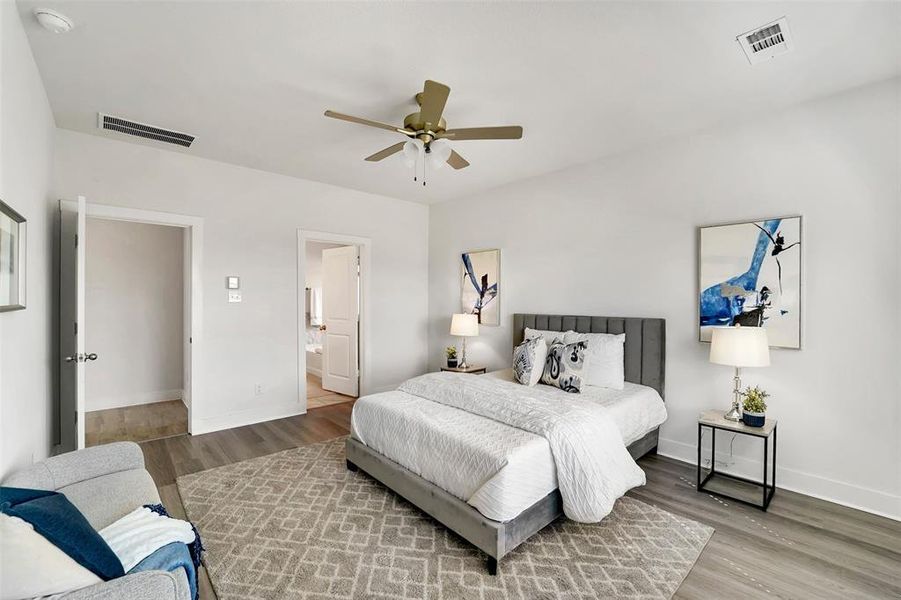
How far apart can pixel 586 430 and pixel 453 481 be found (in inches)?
33.9

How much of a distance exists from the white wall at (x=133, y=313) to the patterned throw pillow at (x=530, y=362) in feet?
15.5

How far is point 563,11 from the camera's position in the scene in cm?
198

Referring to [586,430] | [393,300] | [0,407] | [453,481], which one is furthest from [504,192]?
[0,407]

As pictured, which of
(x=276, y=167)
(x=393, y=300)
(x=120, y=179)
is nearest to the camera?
(x=120, y=179)

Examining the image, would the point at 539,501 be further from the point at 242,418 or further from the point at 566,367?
the point at 242,418

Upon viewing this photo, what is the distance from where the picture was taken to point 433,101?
2.26m

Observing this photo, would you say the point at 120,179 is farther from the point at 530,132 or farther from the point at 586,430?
the point at 586,430

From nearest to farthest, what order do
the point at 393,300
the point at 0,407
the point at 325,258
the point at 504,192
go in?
1. the point at 0,407
2. the point at 504,192
3. the point at 393,300
4. the point at 325,258

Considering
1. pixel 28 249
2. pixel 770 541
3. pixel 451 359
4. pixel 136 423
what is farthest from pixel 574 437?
pixel 136 423

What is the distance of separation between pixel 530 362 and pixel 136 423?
4.38 meters

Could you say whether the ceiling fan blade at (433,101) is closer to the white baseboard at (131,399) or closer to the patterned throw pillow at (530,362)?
the patterned throw pillow at (530,362)

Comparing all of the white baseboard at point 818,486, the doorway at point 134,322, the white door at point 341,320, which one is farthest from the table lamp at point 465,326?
the doorway at point 134,322

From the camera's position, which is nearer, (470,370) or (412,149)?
(412,149)

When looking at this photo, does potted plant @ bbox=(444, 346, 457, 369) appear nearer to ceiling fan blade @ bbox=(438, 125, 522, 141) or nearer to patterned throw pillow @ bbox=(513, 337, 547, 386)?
patterned throw pillow @ bbox=(513, 337, 547, 386)
